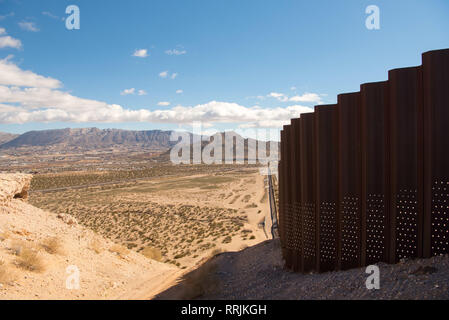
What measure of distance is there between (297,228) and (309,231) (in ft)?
2.25

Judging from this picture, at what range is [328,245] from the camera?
24.2 feet

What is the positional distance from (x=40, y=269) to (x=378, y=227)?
9.46 meters

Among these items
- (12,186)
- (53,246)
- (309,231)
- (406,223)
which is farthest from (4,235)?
(406,223)

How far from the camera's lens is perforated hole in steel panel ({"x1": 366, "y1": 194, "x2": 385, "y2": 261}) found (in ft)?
20.6

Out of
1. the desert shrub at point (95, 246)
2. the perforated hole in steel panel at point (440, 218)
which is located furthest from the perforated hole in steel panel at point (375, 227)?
the desert shrub at point (95, 246)

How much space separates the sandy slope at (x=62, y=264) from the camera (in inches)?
319

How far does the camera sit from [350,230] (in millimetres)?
6852

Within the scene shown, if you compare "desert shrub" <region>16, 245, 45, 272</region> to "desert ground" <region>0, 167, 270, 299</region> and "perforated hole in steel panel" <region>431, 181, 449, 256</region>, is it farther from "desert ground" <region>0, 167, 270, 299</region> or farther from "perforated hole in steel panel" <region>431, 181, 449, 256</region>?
"perforated hole in steel panel" <region>431, 181, 449, 256</region>

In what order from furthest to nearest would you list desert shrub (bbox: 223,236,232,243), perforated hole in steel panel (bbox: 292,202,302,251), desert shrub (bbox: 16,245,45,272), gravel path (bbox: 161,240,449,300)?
desert shrub (bbox: 223,236,232,243) → desert shrub (bbox: 16,245,45,272) → perforated hole in steel panel (bbox: 292,202,302,251) → gravel path (bbox: 161,240,449,300)

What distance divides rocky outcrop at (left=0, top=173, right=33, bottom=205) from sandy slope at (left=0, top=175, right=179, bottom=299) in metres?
0.07

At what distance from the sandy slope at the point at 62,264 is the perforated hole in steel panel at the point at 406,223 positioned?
7.65 metres

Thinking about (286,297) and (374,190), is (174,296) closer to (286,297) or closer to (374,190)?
(286,297)
